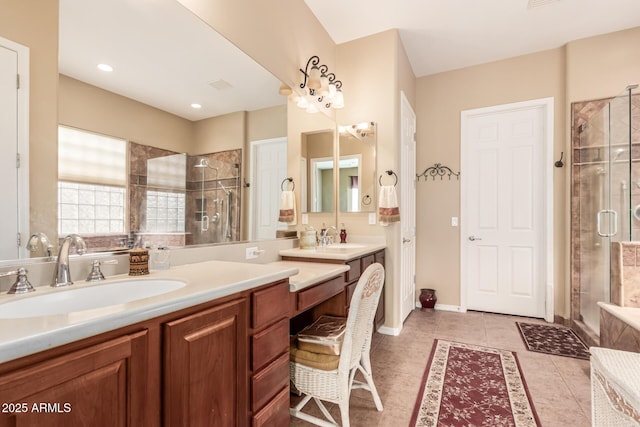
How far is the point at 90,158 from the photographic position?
1186mm

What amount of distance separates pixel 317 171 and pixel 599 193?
2599 mm

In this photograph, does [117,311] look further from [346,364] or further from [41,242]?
[346,364]

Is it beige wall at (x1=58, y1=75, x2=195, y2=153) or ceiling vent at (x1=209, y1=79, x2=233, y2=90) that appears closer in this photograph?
beige wall at (x1=58, y1=75, x2=195, y2=153)

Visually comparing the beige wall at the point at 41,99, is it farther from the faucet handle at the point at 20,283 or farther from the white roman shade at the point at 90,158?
the faucet handle at the point at 20,283

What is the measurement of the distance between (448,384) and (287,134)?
216 centimetres

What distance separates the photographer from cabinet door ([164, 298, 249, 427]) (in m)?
0.90

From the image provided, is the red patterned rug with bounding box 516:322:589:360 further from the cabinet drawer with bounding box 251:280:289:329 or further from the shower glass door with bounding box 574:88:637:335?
the cabinet drawer with bounding box 251:280:289:329

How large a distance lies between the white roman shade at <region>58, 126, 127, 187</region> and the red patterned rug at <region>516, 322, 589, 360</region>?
3239 mm

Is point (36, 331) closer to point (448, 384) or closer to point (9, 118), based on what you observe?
point (9, 118)

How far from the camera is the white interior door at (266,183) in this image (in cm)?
210

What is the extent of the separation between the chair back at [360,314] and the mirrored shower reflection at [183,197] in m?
0.90

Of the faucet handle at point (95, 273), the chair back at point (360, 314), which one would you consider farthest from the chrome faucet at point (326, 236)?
the faucet handle at point (95, 273)

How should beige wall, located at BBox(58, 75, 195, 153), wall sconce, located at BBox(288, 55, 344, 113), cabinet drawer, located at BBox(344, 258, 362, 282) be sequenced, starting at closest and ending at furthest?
beige wall, located at BBox(58, 75, 195, 153) < cabinet drawer, located at BBox(344, 258, 362, 282) < wall sconce, located at BBox(288, 55, 344, 113)

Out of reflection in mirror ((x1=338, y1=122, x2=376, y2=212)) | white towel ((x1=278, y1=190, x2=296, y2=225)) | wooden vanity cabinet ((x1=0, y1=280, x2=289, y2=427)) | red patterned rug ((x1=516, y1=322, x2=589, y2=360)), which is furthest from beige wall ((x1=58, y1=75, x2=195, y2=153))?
red patterned rug ((x1=516, y1=322, x2=589, y2=360))
